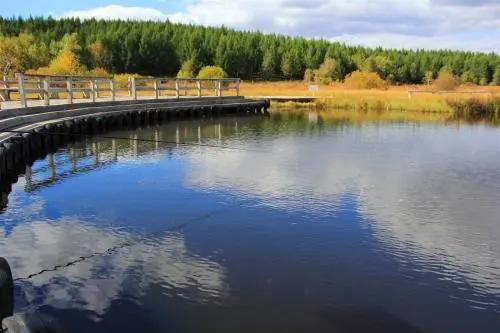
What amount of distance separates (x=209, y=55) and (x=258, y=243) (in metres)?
117

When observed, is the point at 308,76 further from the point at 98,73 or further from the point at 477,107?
the point at 477,107

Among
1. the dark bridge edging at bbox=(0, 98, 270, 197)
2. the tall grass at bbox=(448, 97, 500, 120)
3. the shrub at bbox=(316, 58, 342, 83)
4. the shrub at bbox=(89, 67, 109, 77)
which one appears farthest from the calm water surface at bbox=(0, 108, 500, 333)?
the shrub at bbox=(316, 58, 342, 83)

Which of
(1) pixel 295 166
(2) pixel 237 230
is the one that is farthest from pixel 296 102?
(2) pixel 237 230

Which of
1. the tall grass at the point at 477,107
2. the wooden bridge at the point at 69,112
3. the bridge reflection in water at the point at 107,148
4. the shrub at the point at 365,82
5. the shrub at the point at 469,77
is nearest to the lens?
the bridge reflection in water at the point at 107,148

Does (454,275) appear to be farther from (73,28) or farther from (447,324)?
(73,28)

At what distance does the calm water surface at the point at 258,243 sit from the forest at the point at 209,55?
288 feet

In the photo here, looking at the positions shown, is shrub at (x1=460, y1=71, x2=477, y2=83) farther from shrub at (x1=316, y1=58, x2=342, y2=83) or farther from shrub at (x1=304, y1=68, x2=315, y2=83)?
shrub at (x1=304, y1=68, x2=315, y2=83)

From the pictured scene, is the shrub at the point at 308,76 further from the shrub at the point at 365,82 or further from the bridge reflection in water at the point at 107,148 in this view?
the bridge reflection in water at the point at 107,148

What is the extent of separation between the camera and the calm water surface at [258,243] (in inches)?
244

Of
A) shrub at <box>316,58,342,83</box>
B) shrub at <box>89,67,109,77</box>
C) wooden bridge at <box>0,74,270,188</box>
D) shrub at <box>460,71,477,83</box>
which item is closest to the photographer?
wooden bridge at <box>0,74,270,188</box>

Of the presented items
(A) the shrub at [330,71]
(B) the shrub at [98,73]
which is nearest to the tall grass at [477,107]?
(B) the shrub at [98,73]

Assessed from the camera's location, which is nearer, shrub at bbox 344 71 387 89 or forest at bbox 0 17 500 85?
shrub at bbox 344 71 387 89

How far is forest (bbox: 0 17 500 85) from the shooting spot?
11162 cm

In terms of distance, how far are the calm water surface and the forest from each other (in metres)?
87.9
